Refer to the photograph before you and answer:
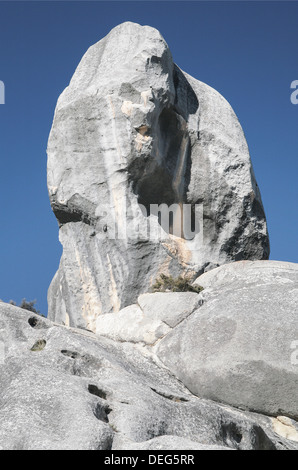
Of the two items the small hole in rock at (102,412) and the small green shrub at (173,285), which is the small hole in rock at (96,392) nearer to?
the small hole in rock at (102,412)

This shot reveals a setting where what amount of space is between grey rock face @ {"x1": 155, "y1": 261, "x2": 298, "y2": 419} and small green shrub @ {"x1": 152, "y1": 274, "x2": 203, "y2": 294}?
1.83 m

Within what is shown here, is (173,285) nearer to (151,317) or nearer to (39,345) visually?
(151,317)

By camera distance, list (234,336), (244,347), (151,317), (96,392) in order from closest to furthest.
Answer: (96,392), (244,347), (234,336), (151,317)

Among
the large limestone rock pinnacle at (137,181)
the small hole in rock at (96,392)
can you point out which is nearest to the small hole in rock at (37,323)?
the small hole in rock at (96,392)

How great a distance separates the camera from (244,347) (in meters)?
10.9

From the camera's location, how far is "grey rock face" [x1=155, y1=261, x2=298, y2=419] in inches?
416

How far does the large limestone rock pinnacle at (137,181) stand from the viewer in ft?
50.4

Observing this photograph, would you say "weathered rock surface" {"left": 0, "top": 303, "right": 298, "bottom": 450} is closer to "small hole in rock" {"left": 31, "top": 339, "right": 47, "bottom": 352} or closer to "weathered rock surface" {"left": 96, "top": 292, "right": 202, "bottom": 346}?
"small hole in rock" {"left": 31, "top": 339, "right": 47, "bottom": 352}

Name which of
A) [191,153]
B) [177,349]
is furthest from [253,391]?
[191,153]

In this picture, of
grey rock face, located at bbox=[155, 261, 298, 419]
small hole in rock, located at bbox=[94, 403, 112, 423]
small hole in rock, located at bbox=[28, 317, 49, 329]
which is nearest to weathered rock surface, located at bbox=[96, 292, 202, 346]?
grey rock face, located at bbox=[155, 261, 298, 419]

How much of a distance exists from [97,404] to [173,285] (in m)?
6.58

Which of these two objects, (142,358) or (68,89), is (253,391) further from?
(68,89)

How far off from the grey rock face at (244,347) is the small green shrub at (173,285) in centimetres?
183

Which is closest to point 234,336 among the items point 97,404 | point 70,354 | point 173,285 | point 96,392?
point 70,354
